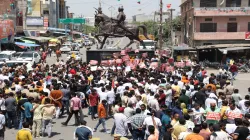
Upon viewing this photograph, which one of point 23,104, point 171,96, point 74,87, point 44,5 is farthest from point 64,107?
point 44,5

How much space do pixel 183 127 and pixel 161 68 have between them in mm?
14669

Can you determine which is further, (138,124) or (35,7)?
(35,7)

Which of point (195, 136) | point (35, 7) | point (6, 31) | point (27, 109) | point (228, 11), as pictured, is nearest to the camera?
point (195, 136)

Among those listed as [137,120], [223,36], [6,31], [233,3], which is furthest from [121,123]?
[233,3]

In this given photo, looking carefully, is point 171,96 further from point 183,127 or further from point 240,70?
point 240,70

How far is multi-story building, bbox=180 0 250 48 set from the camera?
45.9m

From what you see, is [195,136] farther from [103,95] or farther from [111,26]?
[111,26]

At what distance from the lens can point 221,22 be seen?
46531mm

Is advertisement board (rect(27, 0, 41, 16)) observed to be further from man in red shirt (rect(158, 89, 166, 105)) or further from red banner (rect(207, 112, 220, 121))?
red banner (rect(207, 112, 220, 121))

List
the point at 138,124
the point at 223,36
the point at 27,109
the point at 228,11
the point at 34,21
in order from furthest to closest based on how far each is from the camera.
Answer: the point at 34,21, the point at 223,36, the point at 228,11, the point at 27,109, the point at 138,124

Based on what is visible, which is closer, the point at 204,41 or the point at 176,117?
the point at 176,117

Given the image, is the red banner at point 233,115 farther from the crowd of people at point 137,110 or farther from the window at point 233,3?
the window at point 233,3

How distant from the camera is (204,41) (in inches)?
1838

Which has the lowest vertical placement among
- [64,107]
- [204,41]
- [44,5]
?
[64,107]
